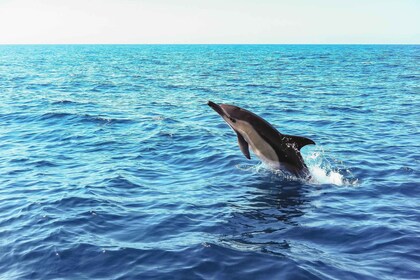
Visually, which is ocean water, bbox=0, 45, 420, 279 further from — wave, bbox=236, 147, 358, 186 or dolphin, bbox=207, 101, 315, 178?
dolphin, bbox=207, 101, 315, 178

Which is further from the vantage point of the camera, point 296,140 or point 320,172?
point 320,172

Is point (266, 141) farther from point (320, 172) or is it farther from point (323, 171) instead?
point (323, 171)

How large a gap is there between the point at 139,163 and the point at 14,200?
15.9ft

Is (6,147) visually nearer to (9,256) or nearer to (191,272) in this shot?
(9,256)

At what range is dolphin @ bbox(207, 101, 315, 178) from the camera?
44.0ft

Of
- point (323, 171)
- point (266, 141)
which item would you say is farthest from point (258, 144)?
point (323, 171)

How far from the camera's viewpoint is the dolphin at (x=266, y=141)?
44.0 feet

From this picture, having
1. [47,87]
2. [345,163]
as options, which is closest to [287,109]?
[345,163]

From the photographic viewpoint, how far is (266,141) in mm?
13500

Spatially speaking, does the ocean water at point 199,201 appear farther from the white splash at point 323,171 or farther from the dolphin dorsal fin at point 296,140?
the dolphin dorsal fin at point 296,140

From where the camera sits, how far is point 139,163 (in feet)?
53.4

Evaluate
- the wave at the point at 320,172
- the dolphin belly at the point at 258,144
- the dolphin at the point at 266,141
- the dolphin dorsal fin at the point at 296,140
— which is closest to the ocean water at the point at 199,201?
the wave at the point at 320,172

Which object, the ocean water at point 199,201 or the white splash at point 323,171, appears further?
the white splash at point 323,171

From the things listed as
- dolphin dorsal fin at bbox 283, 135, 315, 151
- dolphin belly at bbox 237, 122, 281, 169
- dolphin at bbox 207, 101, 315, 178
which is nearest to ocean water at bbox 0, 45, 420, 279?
dolphin at bbox 207, 101, 315, 178
